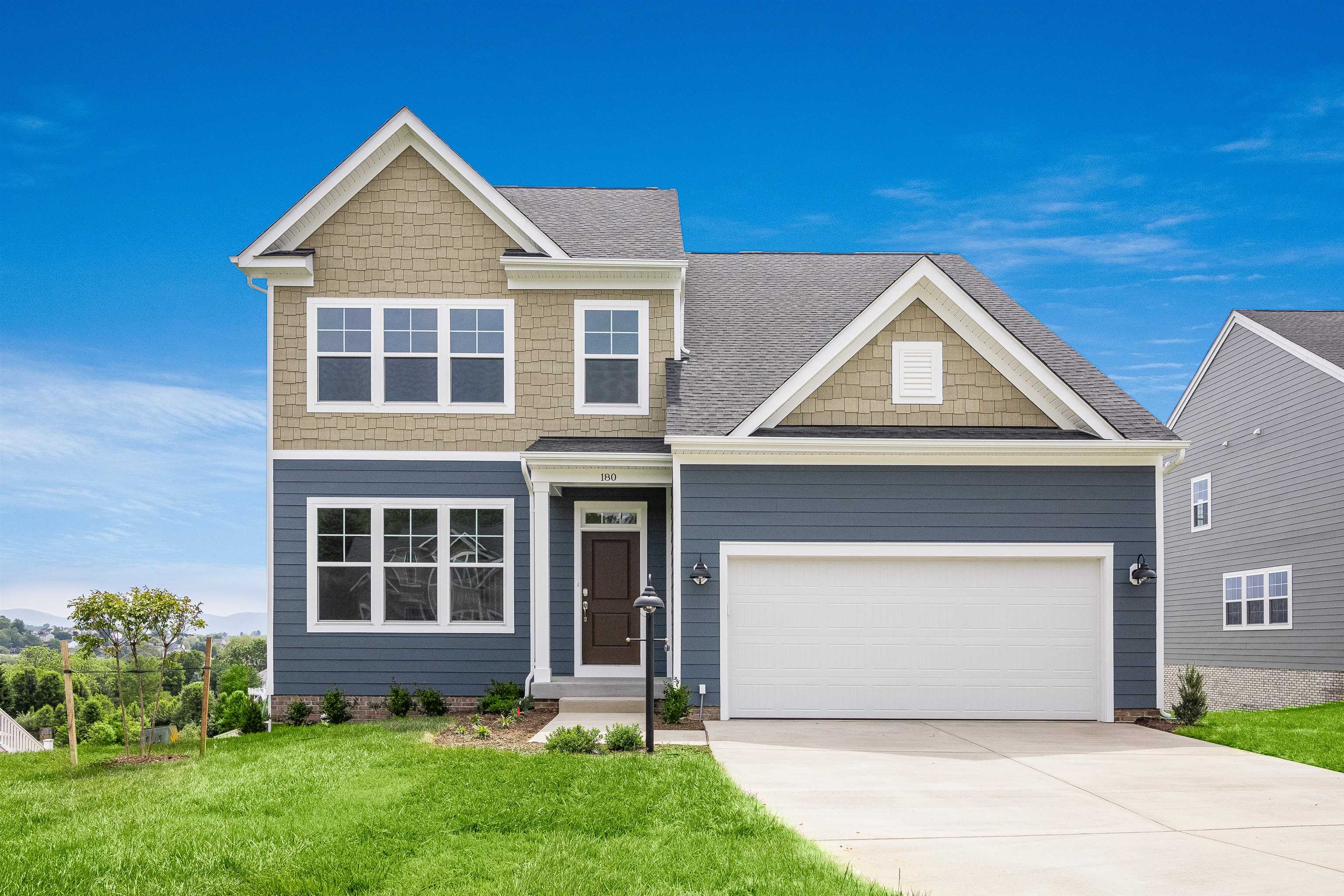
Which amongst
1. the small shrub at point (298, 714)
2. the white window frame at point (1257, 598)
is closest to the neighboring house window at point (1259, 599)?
the white window frame at point (1257, 598)

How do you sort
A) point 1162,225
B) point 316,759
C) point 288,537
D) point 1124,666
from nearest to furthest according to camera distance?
1. point 316,759
2. point 1124,666
3. point 288,537
4. point 1162,225

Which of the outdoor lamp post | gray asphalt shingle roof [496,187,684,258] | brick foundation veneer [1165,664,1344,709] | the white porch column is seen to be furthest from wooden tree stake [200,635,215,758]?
brick foundation veneer [1165,664,1344,709]

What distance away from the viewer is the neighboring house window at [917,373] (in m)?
12.8

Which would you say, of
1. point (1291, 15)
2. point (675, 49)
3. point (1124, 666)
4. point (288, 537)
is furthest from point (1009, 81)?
point (288, 537)

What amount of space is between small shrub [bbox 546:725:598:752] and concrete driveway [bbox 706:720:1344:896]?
1.27 metres

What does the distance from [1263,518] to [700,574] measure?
50.5 ft

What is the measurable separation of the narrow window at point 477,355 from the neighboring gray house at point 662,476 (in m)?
0.04

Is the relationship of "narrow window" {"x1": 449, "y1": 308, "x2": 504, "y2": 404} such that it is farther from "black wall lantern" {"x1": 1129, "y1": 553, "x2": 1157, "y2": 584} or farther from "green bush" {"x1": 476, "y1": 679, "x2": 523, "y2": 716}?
"black wall lantern" {"x1": 1129, "y1": 553, "x2": 1157, "y2": 584}

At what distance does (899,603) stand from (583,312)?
19.7 ft

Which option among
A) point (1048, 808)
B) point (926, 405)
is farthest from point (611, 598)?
point (1048, 808)

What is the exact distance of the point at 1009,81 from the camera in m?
21.4

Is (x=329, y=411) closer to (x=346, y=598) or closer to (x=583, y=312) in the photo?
(x=346, y=598)

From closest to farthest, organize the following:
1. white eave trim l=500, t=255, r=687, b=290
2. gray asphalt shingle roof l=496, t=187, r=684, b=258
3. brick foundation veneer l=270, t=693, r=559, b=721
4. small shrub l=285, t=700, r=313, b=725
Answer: small shrub l=285, t=700, r=313, b=725
brick foundation veneer l=270, t=693, r=559, b=721
white eave trim l=500, t=255, r=687, b=290
gray asphalt shingle roof l=496, t=187, r=684, b=258

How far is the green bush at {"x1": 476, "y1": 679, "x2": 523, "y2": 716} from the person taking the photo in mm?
12766
